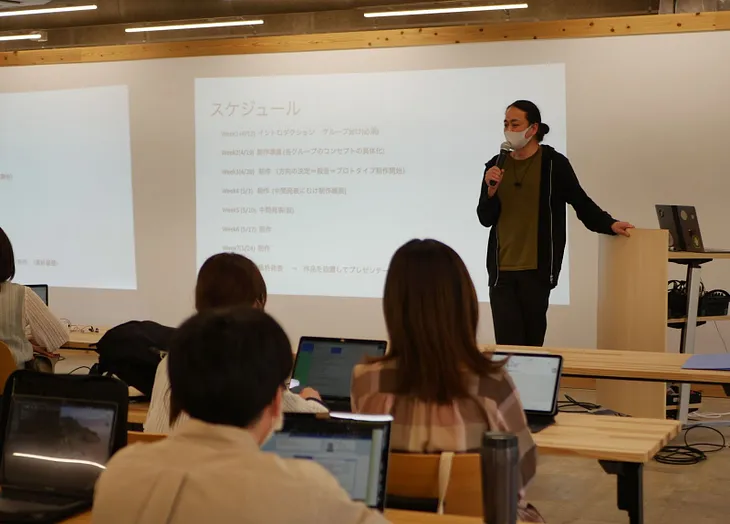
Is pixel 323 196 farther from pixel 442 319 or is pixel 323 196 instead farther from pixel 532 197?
pixel 442 319

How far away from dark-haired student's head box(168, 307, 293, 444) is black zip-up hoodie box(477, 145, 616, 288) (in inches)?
135

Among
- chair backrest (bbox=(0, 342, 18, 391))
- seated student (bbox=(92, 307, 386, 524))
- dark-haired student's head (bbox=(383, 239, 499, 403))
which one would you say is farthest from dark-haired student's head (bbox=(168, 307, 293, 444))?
chair backrest (bbox=(0, 342, 18, 391))

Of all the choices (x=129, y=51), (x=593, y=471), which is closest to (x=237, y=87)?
(x=129, y=51)

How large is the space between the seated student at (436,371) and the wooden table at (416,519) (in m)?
0.18

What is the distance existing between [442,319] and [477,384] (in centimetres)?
16

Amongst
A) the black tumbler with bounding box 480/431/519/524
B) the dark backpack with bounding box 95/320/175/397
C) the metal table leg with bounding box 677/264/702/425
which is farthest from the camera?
the metal table leg with bounding box 677/264/702/425

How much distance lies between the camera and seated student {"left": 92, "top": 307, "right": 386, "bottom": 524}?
1.15 meters

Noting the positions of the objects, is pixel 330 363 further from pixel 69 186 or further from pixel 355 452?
pixel 69 186

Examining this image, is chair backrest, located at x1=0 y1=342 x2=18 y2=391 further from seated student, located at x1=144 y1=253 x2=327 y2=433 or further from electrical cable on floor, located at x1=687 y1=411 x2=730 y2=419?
electrical cable on floor, located at x1=687 y1=411 x2=730 y2=419

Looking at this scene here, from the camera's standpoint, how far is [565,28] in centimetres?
638

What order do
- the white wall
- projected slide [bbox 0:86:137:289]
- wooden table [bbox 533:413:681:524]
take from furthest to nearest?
1. projected slide [bbox 0:86:137:289]
2. the white wall
3. wooden table [bbox 533:413:681:524]

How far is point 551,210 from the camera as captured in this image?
4.57m

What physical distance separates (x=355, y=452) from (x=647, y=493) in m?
2.73

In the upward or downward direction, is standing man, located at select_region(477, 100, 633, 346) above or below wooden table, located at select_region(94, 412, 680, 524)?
above
